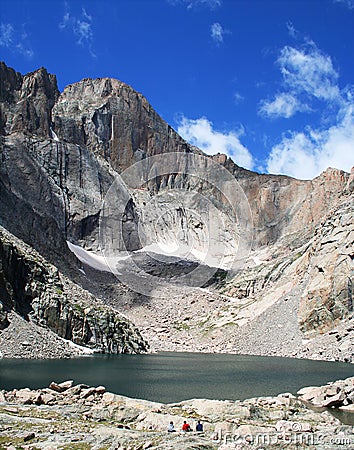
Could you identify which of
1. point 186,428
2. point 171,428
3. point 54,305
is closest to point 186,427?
point 186,428

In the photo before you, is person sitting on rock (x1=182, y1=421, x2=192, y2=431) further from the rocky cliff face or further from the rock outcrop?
the rock outcrop

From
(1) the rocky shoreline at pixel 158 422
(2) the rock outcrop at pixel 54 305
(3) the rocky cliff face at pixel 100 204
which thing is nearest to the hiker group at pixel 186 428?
(1) the rocky shoreline at pixel 158 422

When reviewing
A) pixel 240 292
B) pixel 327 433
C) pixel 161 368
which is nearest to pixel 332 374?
pixel 161 368

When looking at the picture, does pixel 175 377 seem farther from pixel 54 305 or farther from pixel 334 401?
pixel 54 305

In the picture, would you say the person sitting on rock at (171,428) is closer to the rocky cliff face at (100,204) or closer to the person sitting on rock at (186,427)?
the person sitting on rock at (186,427)

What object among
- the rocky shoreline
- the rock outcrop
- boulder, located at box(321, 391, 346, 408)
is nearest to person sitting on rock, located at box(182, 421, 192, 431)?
the rocky shoreline

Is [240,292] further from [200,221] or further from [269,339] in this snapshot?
[200,221]

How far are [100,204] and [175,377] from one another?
388ft

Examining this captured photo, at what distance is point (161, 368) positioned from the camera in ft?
177

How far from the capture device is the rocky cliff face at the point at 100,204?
83.0 m

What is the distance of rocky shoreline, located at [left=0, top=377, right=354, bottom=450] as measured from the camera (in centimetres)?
1905

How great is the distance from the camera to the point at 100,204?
159125 millimetres

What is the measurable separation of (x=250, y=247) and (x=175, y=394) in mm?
153939

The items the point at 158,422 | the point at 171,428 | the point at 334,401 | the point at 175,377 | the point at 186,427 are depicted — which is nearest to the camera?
the point at 171,428
